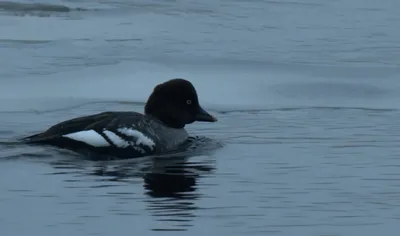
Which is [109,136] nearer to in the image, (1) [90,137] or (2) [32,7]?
(1) [90,137]

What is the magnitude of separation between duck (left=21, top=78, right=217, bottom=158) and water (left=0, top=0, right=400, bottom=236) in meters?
0.19

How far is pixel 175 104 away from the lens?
37.8 feet

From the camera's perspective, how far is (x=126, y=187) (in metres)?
9.07

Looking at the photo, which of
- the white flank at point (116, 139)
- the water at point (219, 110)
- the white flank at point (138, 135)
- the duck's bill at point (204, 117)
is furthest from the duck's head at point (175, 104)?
the white flank at point (116, 139)

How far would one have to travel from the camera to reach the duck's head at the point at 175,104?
1146 cm

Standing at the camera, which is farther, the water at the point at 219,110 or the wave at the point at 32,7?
Result: the wave at the point at 32,7

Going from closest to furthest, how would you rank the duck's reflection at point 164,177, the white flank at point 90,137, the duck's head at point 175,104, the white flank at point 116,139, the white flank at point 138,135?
the duck's reflection at point 164,177 → the white flank at point 90,137 → the white flank at point 116,139 → the white flank at point 138,135 → the duck's head at point 175,104

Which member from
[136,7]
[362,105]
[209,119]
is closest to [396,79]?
[362,105]

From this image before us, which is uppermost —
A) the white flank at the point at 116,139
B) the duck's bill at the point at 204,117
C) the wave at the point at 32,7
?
the wave at the point at 32,7

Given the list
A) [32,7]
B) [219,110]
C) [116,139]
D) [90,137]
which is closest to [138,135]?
[116,139]

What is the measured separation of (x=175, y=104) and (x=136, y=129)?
2.63ft

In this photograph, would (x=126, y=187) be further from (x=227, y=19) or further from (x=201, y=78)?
(x=227, y=19)

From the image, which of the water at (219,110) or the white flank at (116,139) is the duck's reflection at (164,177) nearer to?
the water at (219,110)

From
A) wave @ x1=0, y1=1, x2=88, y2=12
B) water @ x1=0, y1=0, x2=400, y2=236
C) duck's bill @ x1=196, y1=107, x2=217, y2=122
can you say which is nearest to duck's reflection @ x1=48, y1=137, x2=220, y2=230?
water @ x1=0, y1=0, x2=400, y2=236
